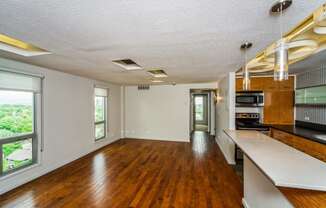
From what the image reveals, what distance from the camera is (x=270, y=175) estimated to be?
1.11 metres

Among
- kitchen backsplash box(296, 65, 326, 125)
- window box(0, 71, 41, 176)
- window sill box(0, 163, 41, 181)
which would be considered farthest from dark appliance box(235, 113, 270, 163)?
window box(0, 71, 41, 176)

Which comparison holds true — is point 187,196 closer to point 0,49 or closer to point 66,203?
point 66,203

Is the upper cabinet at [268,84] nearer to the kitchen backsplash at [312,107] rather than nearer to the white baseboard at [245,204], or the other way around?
the kitchen backsplash at [312,107]

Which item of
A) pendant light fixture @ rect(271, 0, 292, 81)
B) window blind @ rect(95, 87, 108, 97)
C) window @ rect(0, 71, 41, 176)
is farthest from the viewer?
window blind @ rect(95, 87, 108, 97)

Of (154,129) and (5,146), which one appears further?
(154,129)

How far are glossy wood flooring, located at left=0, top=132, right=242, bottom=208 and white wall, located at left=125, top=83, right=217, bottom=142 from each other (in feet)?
6.00

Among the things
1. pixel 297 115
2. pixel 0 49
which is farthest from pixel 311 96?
pixel 0 49

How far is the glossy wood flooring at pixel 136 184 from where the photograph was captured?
2434 mm

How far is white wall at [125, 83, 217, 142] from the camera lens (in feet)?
20.3

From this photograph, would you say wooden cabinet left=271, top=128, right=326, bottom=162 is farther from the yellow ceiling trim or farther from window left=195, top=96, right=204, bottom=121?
window left=195, top=96, right=204, bottom=121

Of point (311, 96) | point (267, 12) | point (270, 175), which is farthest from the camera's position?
point (311, 96)

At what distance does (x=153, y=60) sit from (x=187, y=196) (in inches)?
90.8

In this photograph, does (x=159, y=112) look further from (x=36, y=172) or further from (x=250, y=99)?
(x=36, y=172)

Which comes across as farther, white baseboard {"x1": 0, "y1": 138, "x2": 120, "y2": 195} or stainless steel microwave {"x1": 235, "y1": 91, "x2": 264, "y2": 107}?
stainless steel microwave {"x1": 235, "y1": 91, "x2": 264, "y2": 107}
